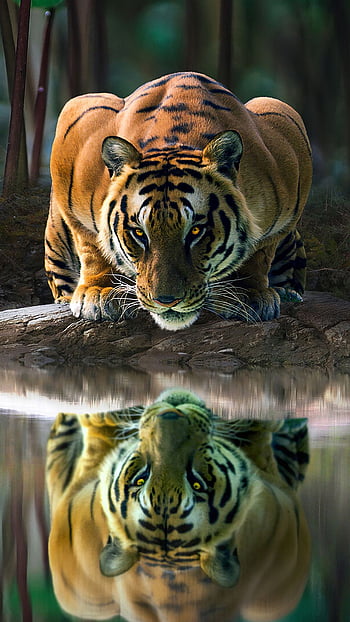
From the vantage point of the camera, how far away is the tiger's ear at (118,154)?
3695mm

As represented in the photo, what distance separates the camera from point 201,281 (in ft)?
11.7

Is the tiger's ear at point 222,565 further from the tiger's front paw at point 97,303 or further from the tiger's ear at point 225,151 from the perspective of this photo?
the tiger's front paw at point 97,303

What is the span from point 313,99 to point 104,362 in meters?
5.89

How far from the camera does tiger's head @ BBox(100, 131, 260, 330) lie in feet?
11.4

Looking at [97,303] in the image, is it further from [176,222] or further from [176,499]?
[176,499]

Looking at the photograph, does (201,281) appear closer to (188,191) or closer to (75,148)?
(188,191)

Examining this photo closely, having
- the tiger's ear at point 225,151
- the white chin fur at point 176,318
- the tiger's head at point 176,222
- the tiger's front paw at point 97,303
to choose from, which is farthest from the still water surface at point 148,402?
the tiger's ear at point 225,151

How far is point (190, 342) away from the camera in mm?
4039

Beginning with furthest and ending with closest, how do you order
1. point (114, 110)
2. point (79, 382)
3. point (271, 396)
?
point (114, 110) → point (79, 382) → point (271, 396)

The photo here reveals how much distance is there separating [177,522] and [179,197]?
2357 millimetres

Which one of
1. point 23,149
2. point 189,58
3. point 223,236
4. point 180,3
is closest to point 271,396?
point 223,236

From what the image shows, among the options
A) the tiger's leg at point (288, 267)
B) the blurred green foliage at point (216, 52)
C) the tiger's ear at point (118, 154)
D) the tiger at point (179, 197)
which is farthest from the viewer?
the blurred green foliage at point (216, 52)

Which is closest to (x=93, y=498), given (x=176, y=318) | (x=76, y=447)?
(x=76, y=447)

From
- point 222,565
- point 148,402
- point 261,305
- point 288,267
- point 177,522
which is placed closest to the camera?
point 222,565
